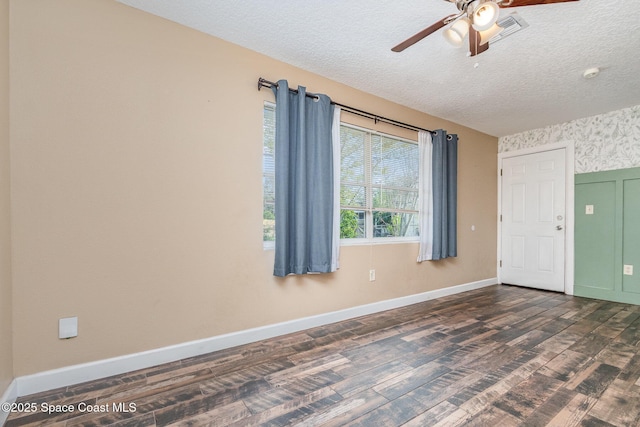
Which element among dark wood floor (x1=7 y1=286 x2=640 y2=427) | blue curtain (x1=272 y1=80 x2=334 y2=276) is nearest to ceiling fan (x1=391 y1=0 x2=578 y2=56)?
blue curtain (x1=272 y1=80 x2=334 y2=276)

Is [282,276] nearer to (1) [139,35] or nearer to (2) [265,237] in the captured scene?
(2) [265,237]

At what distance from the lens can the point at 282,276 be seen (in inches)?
97.3

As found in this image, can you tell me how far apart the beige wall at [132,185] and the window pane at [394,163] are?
119 centimetres

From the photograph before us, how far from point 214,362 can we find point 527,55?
363 cm

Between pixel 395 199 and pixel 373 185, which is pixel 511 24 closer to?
pixel 373 185

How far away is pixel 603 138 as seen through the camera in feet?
12.4

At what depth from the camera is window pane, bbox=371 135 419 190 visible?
328 cm

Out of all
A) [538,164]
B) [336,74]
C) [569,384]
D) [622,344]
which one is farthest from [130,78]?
[538,164]

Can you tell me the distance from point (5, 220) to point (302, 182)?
1.91m

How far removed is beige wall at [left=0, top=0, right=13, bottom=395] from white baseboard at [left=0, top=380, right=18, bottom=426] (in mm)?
31

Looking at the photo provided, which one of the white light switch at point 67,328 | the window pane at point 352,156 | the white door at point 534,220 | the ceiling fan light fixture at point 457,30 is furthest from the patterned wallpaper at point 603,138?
the white light switch at point 67,328

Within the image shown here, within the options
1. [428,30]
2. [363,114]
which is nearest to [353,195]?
[363,114]

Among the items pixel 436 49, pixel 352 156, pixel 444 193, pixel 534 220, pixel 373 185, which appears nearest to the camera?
pixel 436 49

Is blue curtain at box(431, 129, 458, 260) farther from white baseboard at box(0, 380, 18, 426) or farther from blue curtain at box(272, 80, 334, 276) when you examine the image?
white baseboard at box(0, 380, 18, 426)
